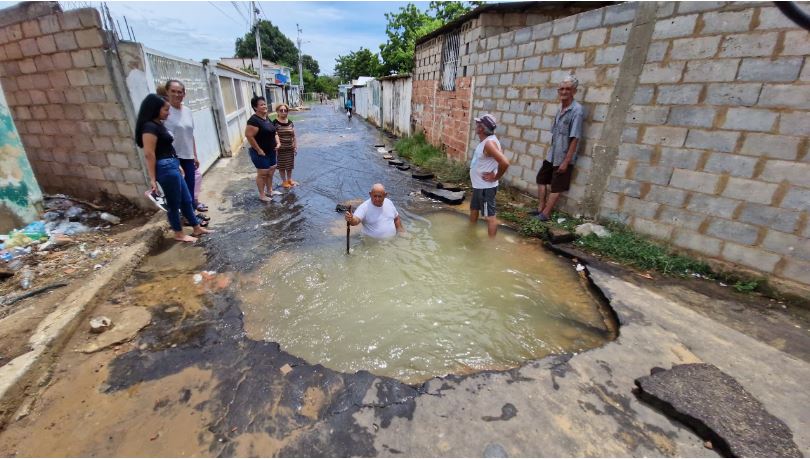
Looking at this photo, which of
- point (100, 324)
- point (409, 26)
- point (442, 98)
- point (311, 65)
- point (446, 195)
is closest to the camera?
point (100, 324)

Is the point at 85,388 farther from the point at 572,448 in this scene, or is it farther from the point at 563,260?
the point at 563,260

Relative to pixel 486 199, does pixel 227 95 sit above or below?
above

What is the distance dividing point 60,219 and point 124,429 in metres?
4.14

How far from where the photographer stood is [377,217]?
4.50 metres

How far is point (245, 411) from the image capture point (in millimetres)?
2176

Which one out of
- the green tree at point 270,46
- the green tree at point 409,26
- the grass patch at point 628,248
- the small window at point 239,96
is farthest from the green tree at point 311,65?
the grass patch at point 628,248

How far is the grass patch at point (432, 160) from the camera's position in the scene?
7896 mm

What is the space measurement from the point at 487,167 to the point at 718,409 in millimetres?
3217

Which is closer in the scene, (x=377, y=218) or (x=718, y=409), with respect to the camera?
(x=718, y=409)

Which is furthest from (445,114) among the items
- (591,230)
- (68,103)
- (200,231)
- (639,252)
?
(68,103)

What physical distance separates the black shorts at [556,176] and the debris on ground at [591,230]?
67 cm

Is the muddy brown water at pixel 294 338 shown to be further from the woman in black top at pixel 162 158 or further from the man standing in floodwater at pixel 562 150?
the man standing in floodwater at pixel 562 150

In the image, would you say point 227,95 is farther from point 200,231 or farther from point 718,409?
point 718,409

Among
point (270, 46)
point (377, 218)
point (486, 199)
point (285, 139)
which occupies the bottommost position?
point (377, 218)
